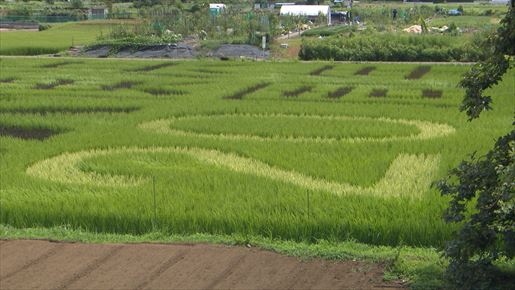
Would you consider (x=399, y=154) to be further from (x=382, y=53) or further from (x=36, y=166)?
(x=382, y=53)

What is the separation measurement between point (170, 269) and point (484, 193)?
276 centimetres

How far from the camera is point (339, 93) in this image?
60.7 feet

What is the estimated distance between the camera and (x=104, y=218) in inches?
312

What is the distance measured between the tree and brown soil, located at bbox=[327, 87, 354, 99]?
12.4 metres

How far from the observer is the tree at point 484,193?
5.02 m

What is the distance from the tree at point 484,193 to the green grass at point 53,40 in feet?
103

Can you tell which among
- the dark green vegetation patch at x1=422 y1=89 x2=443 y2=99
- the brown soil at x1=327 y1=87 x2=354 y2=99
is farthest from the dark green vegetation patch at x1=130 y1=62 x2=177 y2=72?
the dark green vegetation patch at x1=422 y1=89 x2=443 y2=99

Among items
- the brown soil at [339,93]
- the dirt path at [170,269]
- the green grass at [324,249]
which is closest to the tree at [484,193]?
the green grass at [324,249]

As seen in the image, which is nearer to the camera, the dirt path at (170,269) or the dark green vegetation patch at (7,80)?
the dirt path at (170,269)

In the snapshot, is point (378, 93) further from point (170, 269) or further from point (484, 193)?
point (484, 193)

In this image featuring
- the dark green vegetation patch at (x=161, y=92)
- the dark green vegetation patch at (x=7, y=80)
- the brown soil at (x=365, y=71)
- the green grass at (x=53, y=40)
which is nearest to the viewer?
the dark green vegetation patch at (x=161, y=92)

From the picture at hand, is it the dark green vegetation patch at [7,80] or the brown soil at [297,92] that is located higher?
the dark green vegetation patch at [7,80]

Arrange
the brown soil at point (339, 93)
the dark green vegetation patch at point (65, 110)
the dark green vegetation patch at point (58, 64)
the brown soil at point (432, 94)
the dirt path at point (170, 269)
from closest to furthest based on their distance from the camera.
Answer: the dirt path at point (170, 269)
the dark green vegetation patch at point (65, 110)
the brown soil at point (432, 94)
the brown soil at point (339, 93)
the dark green vegetation patch at point (58, 64)

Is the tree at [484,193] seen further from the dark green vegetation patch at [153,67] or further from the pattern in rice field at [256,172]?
the dark green vegetation patch at [153,67]
